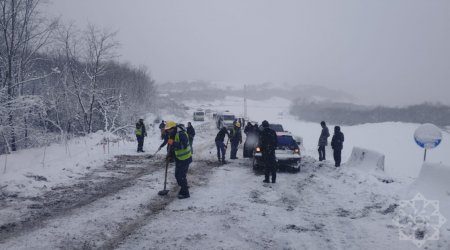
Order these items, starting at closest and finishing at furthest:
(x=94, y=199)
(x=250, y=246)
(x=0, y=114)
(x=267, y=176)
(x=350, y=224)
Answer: (x=250, y=246) → (x=350, y=224) → (x=94, y=199) → (x=267, y=176) → (x=0, y=114)

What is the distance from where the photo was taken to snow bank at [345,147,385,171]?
1298 centimetres

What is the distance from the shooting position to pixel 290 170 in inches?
575

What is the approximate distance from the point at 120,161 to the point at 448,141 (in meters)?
46.8

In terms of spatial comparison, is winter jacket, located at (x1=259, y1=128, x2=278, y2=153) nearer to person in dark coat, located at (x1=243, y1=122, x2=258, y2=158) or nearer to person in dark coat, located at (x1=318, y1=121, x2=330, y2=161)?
person in dark coat, located at (x1=318, y1=121, x2=330, y2=161)

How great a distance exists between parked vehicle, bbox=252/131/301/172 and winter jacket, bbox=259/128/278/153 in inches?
72.6

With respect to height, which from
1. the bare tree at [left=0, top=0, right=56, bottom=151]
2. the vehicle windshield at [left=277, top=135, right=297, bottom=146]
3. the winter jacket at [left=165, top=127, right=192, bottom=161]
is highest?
the bare tree at [left=0, top=0, right=56, bottom=151]

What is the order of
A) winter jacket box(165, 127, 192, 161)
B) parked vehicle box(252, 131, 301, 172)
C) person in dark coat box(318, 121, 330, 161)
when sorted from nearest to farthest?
winter jacket box(165, 127, 192, 161) → parked vehicle box(252, 131, 301, 172) → person in dark coat box(318, 121, 330, 161)

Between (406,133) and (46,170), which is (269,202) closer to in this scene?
(46,170)

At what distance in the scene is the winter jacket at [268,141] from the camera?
12.1 metres

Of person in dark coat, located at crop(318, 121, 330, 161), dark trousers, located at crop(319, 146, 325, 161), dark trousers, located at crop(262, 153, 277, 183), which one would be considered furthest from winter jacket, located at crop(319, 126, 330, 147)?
dark trousers, located at crop(262, 153, 277, 183)

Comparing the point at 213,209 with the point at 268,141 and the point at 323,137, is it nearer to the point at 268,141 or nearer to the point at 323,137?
the point at 268,141

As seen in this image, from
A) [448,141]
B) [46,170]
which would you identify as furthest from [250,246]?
[448,141]

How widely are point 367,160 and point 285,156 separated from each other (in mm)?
3086

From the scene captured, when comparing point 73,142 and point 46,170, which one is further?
point 73,142
